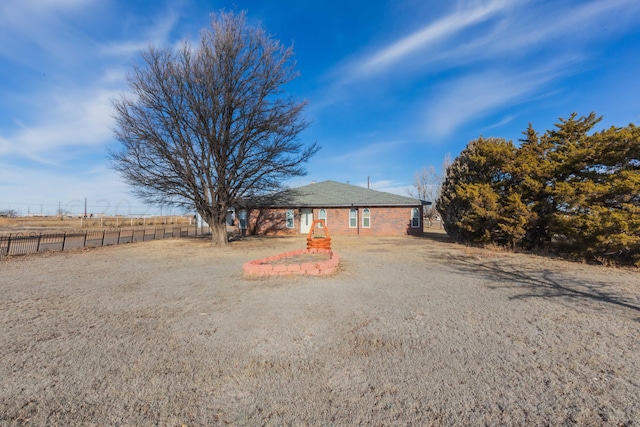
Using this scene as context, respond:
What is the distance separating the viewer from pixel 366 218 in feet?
79.6

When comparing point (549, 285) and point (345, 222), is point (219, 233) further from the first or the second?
Result: point (549, 285)

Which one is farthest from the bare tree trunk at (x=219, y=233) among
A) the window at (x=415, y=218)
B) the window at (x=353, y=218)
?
the window at (x=415, y=218)

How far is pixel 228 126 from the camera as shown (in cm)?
1595

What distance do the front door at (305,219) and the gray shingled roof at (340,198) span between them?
2.64ft

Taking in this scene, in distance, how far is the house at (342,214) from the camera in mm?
23672

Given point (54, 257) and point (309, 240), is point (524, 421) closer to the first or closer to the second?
point (309, 240)

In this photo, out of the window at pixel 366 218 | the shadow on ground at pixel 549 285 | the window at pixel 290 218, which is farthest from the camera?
the window at pixel 290 218

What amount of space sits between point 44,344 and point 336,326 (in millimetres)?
3723

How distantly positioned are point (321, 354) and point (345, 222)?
21173 mm

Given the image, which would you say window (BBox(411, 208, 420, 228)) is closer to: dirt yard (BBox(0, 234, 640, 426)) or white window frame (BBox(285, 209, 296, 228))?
white window frame (BBox(285, 209, 296, 228))

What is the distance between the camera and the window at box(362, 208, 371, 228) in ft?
79.4

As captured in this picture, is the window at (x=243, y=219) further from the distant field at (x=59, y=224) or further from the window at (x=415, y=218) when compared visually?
the distant field at (x=59, y=224)

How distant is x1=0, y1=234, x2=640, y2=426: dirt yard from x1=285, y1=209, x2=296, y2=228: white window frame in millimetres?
18377

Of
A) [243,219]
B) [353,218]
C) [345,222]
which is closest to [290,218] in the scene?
[243,219]
